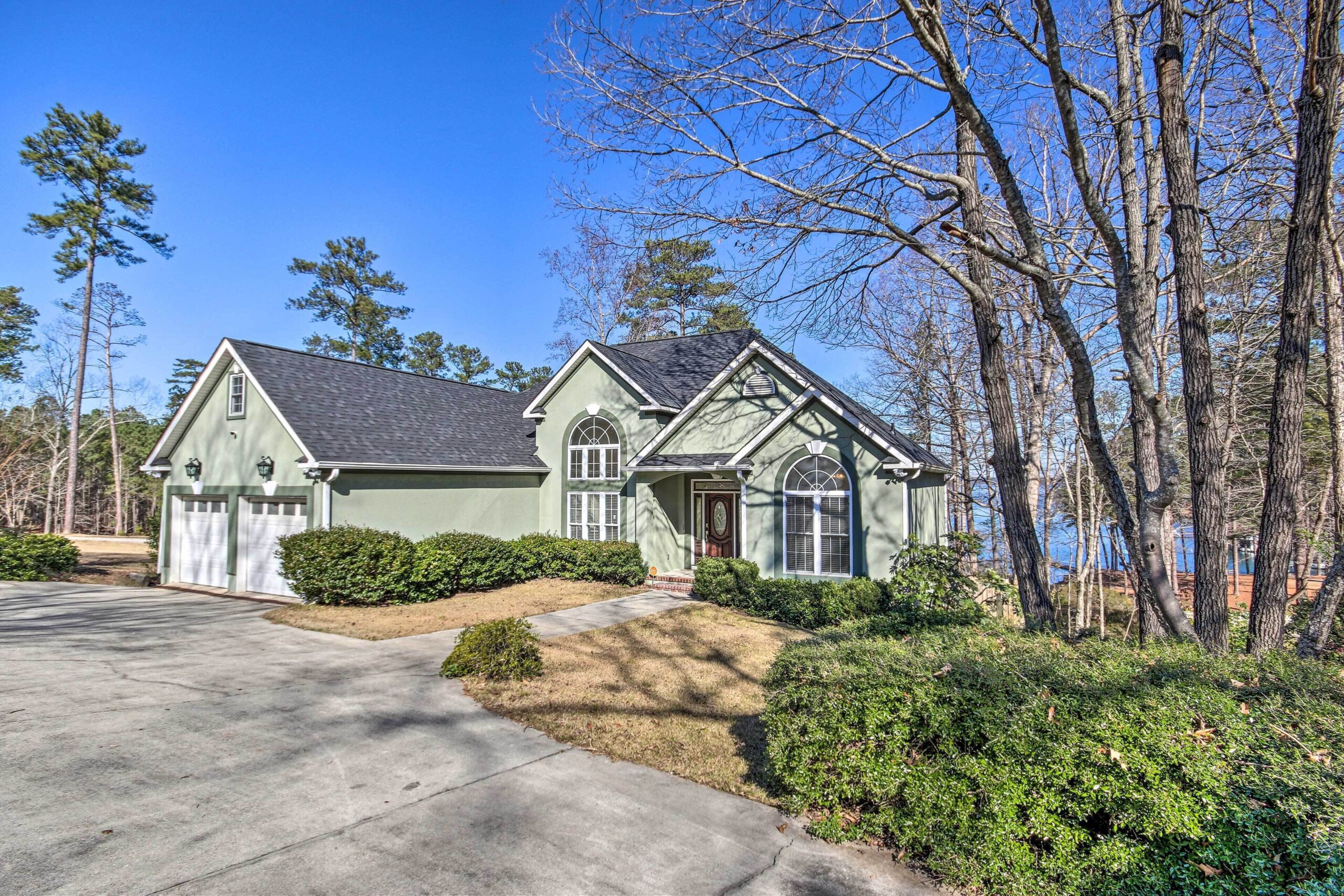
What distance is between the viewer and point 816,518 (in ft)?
46.1

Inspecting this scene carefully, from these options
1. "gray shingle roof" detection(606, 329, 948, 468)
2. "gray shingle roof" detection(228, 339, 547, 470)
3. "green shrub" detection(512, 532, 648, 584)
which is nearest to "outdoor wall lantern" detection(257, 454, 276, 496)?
"gray shingle roof" detection(228, 339, 547, 470)

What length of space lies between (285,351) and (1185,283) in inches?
749

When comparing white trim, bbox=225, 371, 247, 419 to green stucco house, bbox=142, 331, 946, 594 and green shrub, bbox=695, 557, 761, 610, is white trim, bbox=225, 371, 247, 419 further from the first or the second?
green shrub, bbox=695, 557, 761, 610

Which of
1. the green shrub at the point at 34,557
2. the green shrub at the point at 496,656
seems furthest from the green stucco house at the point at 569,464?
the green shrub at the point at 496,656

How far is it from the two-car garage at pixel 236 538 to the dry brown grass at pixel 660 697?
9.01m

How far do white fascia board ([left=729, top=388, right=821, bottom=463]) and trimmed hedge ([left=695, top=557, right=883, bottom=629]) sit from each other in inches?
97.2

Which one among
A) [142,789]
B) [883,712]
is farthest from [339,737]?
[883,712]

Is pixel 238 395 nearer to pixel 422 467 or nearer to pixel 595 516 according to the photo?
pixel 422 467

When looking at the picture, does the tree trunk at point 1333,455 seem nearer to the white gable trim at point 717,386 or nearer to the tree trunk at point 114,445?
the white gable trim at point 717,386

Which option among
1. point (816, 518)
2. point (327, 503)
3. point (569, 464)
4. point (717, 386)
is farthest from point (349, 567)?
point (816, 518)

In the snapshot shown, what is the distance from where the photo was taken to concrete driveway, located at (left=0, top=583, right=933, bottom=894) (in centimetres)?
402

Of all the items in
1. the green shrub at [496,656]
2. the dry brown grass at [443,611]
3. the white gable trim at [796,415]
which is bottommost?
the dry brown grass at [443,611]

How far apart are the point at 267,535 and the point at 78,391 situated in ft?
68.5

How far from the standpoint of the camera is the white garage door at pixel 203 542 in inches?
650
